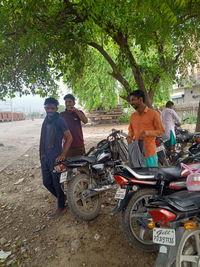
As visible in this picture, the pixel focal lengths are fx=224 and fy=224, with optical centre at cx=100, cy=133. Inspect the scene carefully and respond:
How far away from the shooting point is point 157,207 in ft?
5.57

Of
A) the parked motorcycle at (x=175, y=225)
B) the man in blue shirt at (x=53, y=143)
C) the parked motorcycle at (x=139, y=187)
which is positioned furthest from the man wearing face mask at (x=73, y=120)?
the parked motorcycle at (x=175, y=225)

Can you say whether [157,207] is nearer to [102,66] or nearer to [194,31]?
[194,31]

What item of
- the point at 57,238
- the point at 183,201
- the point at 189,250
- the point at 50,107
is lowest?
the point at 57,238

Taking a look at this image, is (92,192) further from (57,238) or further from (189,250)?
(189,250)

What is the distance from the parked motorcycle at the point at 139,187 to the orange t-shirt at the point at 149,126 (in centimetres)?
74

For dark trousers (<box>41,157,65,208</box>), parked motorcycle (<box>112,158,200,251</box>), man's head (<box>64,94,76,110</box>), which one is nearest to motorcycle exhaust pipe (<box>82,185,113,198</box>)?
dark trousers (<box>41,157,65,208</box>)

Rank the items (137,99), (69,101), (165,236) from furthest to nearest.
Result: (69,101) < (137,99) < (165,236)

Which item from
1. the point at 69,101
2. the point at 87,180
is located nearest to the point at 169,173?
the point at 87,180

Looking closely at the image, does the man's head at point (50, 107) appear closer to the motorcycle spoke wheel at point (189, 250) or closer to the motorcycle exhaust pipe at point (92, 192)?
the motorcycle exhaust pipe at point (92, 192)

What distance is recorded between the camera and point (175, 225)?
1.71 meters

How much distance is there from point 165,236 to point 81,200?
6.05 ft

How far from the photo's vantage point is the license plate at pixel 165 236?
1.68 m

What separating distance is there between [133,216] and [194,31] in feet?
12.4

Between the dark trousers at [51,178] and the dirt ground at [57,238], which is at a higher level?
the dark trousers at [51,178]
